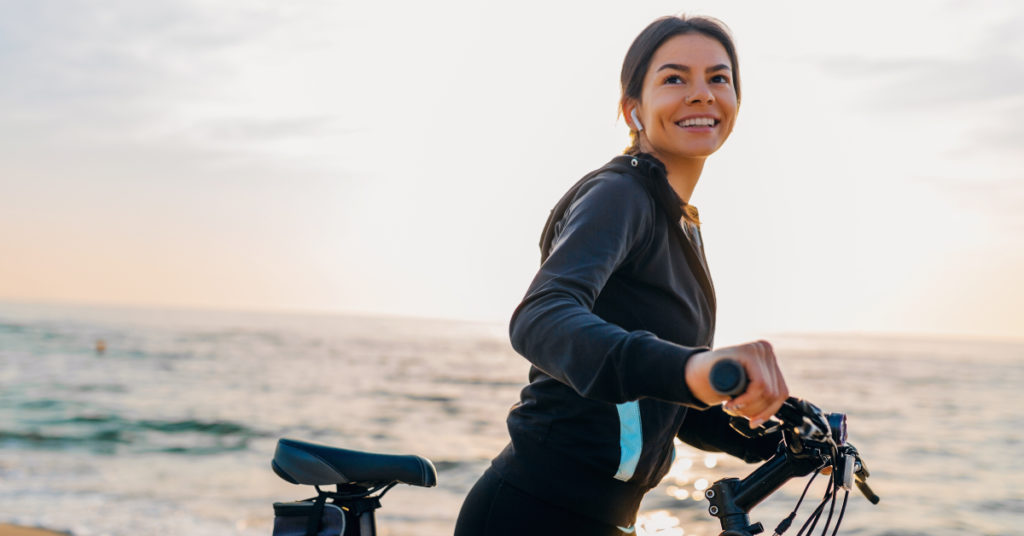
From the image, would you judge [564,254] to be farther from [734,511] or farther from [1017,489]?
[1017,489]

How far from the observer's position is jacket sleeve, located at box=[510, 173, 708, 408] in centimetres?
→ 126

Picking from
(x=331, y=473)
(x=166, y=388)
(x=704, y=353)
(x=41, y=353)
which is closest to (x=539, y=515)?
(x=331, y=473)

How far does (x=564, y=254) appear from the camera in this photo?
1555 millimetres

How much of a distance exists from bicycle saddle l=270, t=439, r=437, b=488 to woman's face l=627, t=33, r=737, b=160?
40.1 inches

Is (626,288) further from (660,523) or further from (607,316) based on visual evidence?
→ (660,523)

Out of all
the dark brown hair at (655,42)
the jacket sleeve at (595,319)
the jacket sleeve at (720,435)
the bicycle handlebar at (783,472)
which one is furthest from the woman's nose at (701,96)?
the jacket sleeve at (720,435)

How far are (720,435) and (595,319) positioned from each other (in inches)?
42.3

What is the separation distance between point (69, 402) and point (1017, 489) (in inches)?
724

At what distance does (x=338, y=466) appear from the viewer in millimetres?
2203

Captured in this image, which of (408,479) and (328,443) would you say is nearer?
(408,479)

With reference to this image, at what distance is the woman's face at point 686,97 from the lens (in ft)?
6.32

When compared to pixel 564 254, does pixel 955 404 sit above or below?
below

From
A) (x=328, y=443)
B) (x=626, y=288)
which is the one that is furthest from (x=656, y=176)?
(x=328, y=443)

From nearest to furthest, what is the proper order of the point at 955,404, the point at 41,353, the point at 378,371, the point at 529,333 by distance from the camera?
the point at 529,333, the point at 955,404, the point at 378,371, the point at 41,353
